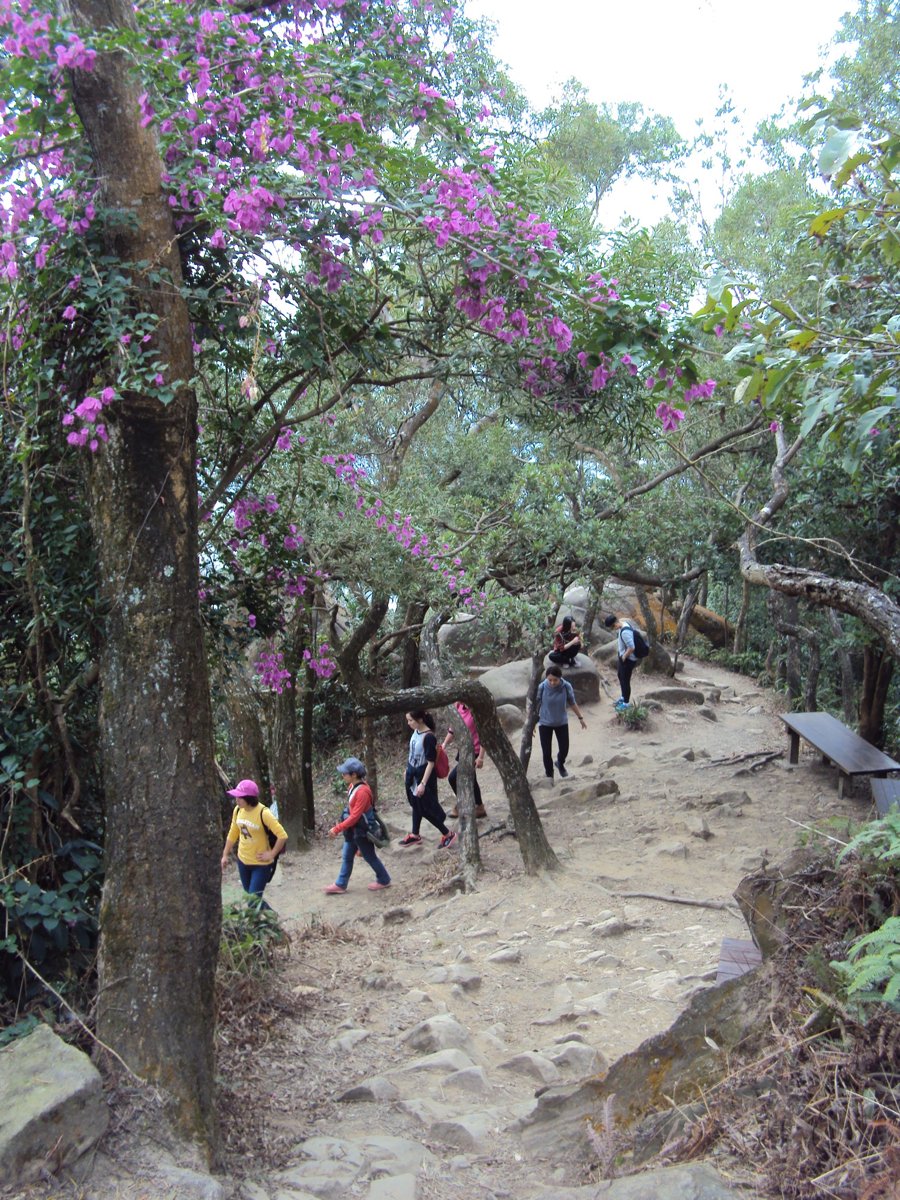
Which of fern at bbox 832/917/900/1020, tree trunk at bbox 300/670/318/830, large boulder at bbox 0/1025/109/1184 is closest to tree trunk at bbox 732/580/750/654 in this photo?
tree trunk at bbox 300/670/318/830

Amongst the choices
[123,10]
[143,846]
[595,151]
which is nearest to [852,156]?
[123,10]

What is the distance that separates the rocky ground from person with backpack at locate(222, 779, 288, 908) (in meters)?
0.67

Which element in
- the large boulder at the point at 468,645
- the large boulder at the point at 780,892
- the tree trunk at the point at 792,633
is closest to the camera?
the large boulder at the point at 780,892

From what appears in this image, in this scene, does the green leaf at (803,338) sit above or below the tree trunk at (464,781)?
above

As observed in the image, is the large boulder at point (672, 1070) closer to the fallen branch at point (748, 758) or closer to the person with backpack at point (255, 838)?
the person with backpack at point (255, 838)

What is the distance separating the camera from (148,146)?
14.4 feet

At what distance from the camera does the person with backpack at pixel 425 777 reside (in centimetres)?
1050

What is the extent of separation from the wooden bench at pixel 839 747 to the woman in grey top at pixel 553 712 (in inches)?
116

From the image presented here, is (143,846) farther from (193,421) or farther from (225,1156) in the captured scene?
(193,421)

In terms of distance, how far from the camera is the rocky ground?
402 cm

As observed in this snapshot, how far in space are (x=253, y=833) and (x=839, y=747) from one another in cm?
654

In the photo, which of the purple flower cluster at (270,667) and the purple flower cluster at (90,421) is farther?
the purple flower cluster at (270,667)

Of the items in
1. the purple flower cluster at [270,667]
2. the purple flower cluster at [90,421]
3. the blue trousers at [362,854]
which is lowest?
the blue trousers at [362,854]

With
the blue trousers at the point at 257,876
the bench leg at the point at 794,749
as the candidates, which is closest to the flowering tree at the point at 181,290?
the blue trousers at the point at 257,876
